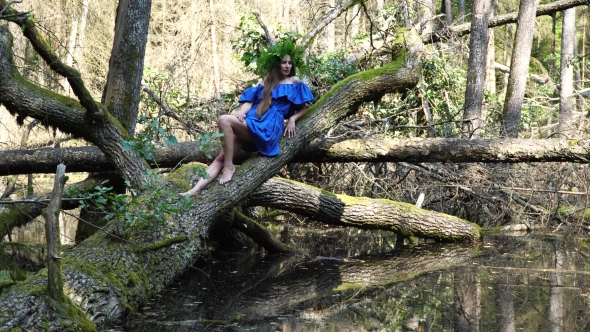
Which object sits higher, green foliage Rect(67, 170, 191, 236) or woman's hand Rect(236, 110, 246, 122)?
woman's hand Rect(236, 110, 246, 122)

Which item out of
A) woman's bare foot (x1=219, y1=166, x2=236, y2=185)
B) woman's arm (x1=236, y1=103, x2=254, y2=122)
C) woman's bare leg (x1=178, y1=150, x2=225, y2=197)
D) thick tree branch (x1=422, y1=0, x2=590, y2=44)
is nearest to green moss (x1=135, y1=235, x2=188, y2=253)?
woman's bare leg (x1=178, y1=150, x2=225, y2=197)

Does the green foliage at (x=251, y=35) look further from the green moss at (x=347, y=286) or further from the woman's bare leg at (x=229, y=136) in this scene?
the green moss at (x=347, y=286)

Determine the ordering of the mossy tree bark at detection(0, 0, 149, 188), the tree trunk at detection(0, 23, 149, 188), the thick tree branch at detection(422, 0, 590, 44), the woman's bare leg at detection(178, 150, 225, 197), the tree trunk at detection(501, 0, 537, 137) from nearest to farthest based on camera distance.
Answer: the mossy tree bark at detection(0, 0, 149, 188) → the tree trunk at detection(0, 23, 149, 188) → the woman's bare leg at detection(178, 150, 225, 197) → the thick tree branch at detection(422, 0, 590, 44) → the tree trunk at detection(501, 0, 537, 137)

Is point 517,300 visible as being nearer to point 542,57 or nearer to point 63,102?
point 63,102

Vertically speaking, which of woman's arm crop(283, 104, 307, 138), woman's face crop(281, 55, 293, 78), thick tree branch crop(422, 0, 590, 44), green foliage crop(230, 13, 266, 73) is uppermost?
thick tree branch crop(422, 0, 590, 44)

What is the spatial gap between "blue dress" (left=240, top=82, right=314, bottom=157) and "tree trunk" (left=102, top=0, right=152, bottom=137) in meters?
1.89

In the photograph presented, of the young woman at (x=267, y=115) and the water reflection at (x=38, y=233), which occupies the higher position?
the young woman at (x=267, y=115)

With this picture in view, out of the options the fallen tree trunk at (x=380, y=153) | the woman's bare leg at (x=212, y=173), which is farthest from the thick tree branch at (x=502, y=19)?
the woman's bare leg at (x=212, y=173)

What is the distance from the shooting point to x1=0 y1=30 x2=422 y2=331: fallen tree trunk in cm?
454

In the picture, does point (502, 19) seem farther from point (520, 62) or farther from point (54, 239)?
point (54, 239)

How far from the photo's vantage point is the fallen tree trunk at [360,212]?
8.82 metres

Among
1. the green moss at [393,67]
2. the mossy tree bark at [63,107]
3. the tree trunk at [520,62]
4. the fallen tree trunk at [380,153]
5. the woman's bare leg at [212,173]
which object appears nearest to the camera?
the mossy tree bark at [63,107]

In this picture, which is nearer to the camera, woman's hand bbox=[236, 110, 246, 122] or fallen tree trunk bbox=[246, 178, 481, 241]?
woman's hand bbox=[236, 110, 246, 122]

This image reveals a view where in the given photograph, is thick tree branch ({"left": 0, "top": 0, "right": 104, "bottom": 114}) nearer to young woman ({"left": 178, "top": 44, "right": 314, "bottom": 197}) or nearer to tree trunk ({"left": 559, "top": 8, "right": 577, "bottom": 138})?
young woman ({"left": 178, "top": 44, "right": 314, "bottom": 197})
